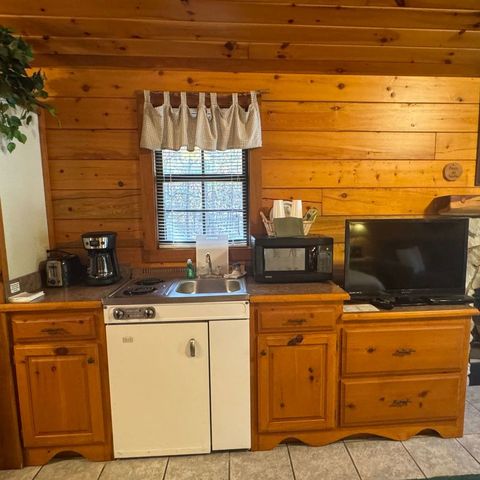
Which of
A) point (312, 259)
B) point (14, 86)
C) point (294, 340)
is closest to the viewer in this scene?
point (14, 86)

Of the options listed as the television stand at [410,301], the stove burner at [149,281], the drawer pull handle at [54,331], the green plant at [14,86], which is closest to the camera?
the green plant at [14,86]

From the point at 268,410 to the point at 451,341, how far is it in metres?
1.16

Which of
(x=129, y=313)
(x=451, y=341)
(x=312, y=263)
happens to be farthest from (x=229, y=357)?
(x=451, y=341)

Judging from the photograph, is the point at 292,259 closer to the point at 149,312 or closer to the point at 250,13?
the point at 149,312

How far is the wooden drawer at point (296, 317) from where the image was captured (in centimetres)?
178

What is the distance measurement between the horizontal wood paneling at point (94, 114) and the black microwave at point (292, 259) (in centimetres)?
123

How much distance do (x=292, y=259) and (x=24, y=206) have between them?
5.41 ft

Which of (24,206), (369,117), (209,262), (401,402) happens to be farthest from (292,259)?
(24,206)

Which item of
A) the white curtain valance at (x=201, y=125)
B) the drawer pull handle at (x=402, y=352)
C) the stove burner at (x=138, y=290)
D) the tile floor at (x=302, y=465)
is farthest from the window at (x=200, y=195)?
the tile floor at (x=302, y=465)

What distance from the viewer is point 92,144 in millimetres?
2197

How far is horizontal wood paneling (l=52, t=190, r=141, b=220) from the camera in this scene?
7.28 feet

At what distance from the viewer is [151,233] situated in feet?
7.46

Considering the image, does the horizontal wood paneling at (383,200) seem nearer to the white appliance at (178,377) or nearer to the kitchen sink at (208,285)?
the kitchen sink at (208,285)

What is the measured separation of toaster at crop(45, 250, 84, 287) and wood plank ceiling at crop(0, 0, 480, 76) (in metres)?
1.27
